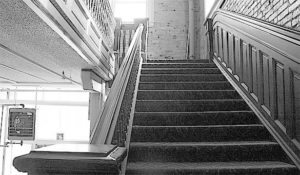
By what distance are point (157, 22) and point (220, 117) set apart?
5.84 metres

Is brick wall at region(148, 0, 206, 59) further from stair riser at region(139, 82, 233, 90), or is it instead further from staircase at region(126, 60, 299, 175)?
staircase at region(126, 60, 299, 175)

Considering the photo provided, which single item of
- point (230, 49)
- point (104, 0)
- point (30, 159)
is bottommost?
point (30, 159)

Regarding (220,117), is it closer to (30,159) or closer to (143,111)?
(143,111)

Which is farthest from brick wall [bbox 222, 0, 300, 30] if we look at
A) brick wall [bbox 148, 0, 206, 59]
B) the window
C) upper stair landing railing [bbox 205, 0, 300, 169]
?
the window

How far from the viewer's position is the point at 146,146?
2617mm

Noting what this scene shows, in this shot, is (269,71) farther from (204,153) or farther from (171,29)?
(171,29)

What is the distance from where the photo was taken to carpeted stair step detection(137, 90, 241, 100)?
3.82 m

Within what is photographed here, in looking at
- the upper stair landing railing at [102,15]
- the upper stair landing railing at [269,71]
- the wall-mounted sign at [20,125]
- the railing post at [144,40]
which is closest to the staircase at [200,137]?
the upper stair landing railing at [269,71]

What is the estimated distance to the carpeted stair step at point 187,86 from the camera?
4.10 m

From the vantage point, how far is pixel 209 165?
2.44 m

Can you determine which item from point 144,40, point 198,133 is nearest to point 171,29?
point 144,40

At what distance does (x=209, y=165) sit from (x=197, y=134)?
0.54 meters

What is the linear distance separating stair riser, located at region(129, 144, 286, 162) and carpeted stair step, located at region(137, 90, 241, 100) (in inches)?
49.3

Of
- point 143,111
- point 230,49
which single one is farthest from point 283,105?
point 230,49
